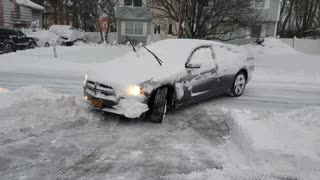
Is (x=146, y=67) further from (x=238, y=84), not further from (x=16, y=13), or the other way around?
(x=16, y=13)

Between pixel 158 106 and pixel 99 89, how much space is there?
44.9 inches

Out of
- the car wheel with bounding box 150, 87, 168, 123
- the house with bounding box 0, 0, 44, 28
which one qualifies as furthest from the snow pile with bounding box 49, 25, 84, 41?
the car wheel with bounding box 150, 87, 168, 123

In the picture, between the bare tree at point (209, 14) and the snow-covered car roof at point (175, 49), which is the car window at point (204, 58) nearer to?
the snow-covered car roof at point (175, 49)

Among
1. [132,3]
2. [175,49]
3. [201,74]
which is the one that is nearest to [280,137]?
[201,74]

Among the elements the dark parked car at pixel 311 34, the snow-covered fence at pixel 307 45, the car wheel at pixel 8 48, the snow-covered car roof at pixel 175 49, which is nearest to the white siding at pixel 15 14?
the car wheel at pixel 8 48

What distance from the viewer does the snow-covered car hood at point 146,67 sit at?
20.1 ft

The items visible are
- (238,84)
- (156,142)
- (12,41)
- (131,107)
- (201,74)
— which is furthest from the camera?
(12,41)

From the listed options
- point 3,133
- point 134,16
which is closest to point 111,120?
point 3,133

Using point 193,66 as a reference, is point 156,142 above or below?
below

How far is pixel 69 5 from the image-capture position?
40.5m

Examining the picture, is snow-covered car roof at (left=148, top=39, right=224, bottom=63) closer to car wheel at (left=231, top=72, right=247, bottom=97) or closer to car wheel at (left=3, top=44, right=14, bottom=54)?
car wheel at (left=231, top=72, right=247, bottom=97)

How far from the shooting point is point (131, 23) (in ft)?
109

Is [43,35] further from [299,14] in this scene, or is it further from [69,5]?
[299,14]

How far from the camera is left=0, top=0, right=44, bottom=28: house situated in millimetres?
31844
